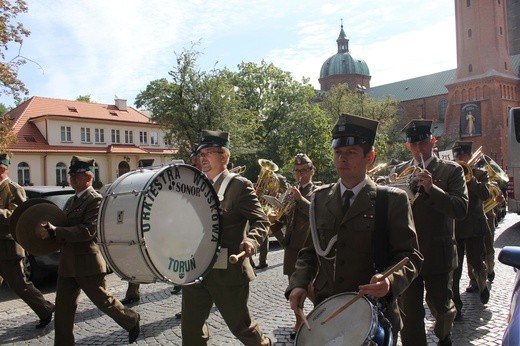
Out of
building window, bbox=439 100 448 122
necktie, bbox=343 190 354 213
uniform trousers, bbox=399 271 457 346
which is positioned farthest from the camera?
building window, bbox=439 100 448 122

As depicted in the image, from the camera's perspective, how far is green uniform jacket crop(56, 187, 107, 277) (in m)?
4.91

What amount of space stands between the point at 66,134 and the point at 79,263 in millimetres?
40185

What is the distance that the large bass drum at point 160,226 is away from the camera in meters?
3.30

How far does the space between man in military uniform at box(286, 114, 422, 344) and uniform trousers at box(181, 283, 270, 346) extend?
1.16 meters

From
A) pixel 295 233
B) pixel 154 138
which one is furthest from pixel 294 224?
pixel 154 138

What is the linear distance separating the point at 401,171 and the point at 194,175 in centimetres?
267

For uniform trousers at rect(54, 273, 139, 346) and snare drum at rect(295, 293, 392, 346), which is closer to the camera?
snare drum at rect(295, 293, 392, 346)

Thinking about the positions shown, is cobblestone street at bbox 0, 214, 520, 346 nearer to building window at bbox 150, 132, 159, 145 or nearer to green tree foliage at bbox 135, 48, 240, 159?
green tree foliage at bbox 135, 48, 240, 159

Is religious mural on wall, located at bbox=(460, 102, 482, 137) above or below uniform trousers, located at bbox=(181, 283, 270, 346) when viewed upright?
above

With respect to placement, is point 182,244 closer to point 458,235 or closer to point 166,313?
point 166,313

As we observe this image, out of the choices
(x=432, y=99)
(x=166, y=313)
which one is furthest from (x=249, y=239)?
(x=432, y=99)

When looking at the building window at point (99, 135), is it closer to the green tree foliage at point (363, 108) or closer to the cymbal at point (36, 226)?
the green tree foliage at point (363, 108)

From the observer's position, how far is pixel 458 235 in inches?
247

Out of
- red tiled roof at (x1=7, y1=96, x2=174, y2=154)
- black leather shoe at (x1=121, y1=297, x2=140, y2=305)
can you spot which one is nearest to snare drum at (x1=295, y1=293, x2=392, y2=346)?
black leather shoe at (x1=121, y1=297, x2=140, y2=305)
